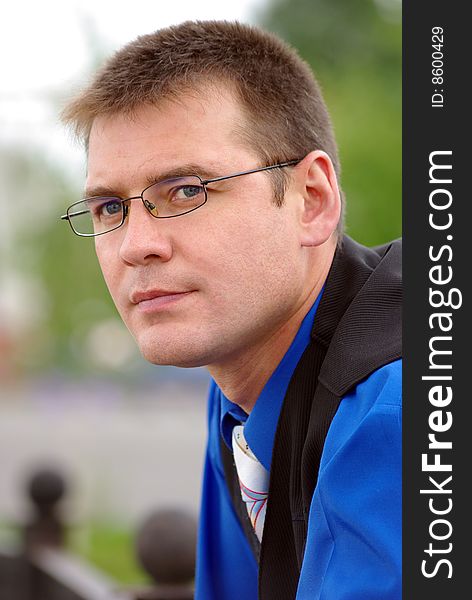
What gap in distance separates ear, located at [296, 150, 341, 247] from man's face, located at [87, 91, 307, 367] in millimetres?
58

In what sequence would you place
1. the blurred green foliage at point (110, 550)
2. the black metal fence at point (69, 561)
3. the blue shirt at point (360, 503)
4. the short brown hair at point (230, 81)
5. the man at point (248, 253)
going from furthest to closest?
1. the blurred green foliage at point (110, 550)
2. the black metal fence at point (69, 561)
3. the short brown hair at point (230, 81)
4. the man at point (248, 253)
5. the blue shirt at point (360, 503)

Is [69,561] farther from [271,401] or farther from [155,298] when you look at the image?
[155,298]

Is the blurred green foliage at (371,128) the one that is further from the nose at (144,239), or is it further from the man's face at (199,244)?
the nose at (144,239)

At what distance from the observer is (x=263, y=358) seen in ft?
8.55

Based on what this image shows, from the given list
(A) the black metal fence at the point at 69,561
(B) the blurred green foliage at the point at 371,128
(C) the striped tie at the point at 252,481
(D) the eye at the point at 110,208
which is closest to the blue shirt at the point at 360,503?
(C) the striped tie at the point at 252,481

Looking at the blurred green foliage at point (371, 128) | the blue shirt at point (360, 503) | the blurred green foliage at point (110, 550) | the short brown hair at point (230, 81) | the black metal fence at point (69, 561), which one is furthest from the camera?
the blurred green foliage at point (371, 128)

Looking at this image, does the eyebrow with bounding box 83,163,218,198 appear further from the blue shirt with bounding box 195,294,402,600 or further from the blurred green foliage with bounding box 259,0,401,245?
the blurred green foliage with bounding box 259,0,401,245

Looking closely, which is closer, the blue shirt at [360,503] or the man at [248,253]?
the blue shirt at [360,503]

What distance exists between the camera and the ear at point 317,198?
2.55 m

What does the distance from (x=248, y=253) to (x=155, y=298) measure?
262mm

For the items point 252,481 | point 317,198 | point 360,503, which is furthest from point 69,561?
point 360,503

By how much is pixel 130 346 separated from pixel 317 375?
112ft

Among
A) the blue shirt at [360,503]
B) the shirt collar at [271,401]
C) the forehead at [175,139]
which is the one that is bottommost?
the blue shirt at [360,503]

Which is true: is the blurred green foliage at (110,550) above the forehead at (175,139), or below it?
below
